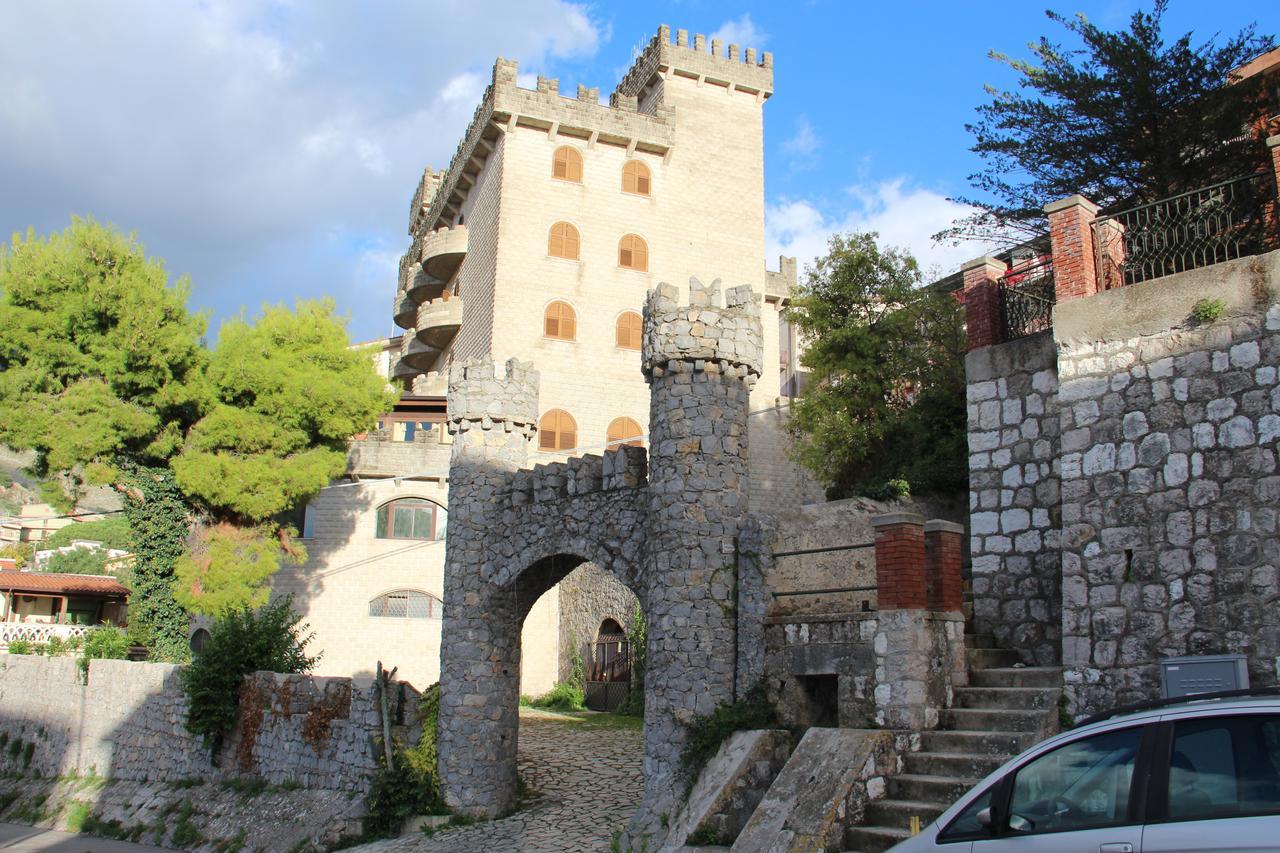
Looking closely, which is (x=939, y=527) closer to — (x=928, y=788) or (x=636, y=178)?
(x=928, y=788)

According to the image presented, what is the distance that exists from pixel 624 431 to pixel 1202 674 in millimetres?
23416

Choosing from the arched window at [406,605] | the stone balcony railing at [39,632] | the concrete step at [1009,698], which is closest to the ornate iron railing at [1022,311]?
the concrete step at [1009,698]

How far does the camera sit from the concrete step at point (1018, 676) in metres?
10.9

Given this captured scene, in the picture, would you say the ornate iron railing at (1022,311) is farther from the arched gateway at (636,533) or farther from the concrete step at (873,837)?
the concrete step at (873,837)

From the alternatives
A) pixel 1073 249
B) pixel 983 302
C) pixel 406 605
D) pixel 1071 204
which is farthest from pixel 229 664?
pixel 1071 204

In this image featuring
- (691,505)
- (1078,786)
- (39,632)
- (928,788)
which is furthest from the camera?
(39,632)

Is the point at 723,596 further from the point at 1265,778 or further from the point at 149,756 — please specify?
the point at 149,756

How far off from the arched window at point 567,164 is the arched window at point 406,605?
13442mm

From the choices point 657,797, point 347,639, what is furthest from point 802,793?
point 347,639

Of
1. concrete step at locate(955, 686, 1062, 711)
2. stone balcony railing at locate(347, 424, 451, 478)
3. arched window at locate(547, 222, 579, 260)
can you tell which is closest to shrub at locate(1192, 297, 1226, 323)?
concrete step at locate(955, 686, 1062, 711)

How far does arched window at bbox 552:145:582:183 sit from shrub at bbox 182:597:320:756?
18.0 meters

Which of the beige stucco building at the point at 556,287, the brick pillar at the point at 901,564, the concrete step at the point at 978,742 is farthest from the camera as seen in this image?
the beige stucco building at the point at 556,287

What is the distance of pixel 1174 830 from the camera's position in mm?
5527

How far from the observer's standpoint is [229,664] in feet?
63.6
